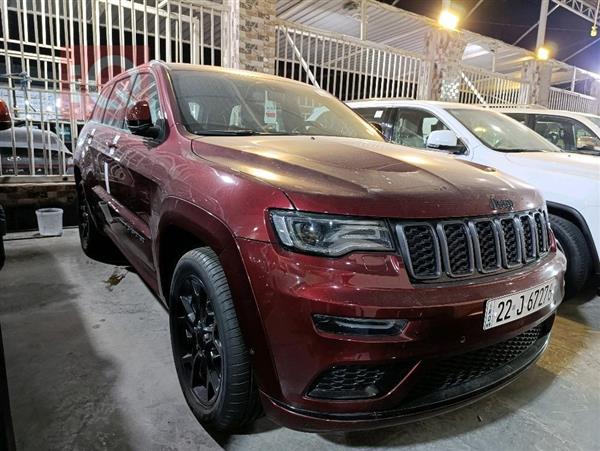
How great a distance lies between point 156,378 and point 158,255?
0.59m

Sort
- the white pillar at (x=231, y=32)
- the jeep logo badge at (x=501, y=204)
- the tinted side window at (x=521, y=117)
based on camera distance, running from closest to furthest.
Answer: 1. the jeep logo badge at (x=501, y=204)
2. the tinted side window at (x=521, y=117)
3. the white pillar at (x=231, y=32)

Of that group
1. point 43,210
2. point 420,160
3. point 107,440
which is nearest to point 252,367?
point 107,440

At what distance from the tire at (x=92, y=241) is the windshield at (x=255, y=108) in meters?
1.78

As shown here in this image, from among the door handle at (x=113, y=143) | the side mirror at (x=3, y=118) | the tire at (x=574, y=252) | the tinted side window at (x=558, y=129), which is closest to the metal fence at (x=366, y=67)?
the tinted side window at (x=558, y=129)

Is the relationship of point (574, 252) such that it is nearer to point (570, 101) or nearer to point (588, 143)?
point (588, 143)

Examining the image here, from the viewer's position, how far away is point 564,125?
545 centimetres

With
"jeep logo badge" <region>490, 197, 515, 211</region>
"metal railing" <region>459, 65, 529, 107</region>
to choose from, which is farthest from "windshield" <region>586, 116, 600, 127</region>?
"jeep logo badge" <region>490, 197, 515, 211</region>

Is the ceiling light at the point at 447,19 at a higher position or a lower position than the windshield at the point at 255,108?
higher

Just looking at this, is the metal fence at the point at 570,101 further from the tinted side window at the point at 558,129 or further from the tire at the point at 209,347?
the tire at the point at 209,347

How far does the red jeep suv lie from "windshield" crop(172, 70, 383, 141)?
0.20 m

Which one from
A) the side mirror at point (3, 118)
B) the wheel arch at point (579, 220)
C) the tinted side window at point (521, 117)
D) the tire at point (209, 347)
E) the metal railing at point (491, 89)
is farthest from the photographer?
the metal railing at point (491, 89)

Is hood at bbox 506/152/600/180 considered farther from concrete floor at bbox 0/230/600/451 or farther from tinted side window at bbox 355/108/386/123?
tinted side window at bbox 355/108/386/123

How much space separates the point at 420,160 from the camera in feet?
6.21

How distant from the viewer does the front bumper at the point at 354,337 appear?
1.24 m
